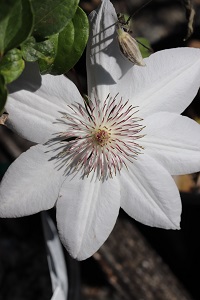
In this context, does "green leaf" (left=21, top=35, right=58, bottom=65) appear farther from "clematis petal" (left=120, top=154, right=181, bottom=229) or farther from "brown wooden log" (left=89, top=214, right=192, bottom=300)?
"brown wooden log" (left=89, top=214, right=192, bottom=300)

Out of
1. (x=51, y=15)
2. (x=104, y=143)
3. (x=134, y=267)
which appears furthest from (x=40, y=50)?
(x=134, y=267)

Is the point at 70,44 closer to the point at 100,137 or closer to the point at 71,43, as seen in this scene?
the point at 71,43

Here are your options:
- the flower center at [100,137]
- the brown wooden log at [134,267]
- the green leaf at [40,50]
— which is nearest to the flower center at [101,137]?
the flower center at [100,137]

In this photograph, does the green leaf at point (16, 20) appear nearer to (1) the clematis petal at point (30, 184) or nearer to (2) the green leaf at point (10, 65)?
(2) the green leaf at point (10, 65)

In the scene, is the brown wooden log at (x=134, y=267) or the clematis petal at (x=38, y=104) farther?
the brown wooden log at (x=134, y=267)

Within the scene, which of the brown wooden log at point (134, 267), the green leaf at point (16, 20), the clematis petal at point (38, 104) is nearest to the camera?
the green leaf at point (16, 20)
